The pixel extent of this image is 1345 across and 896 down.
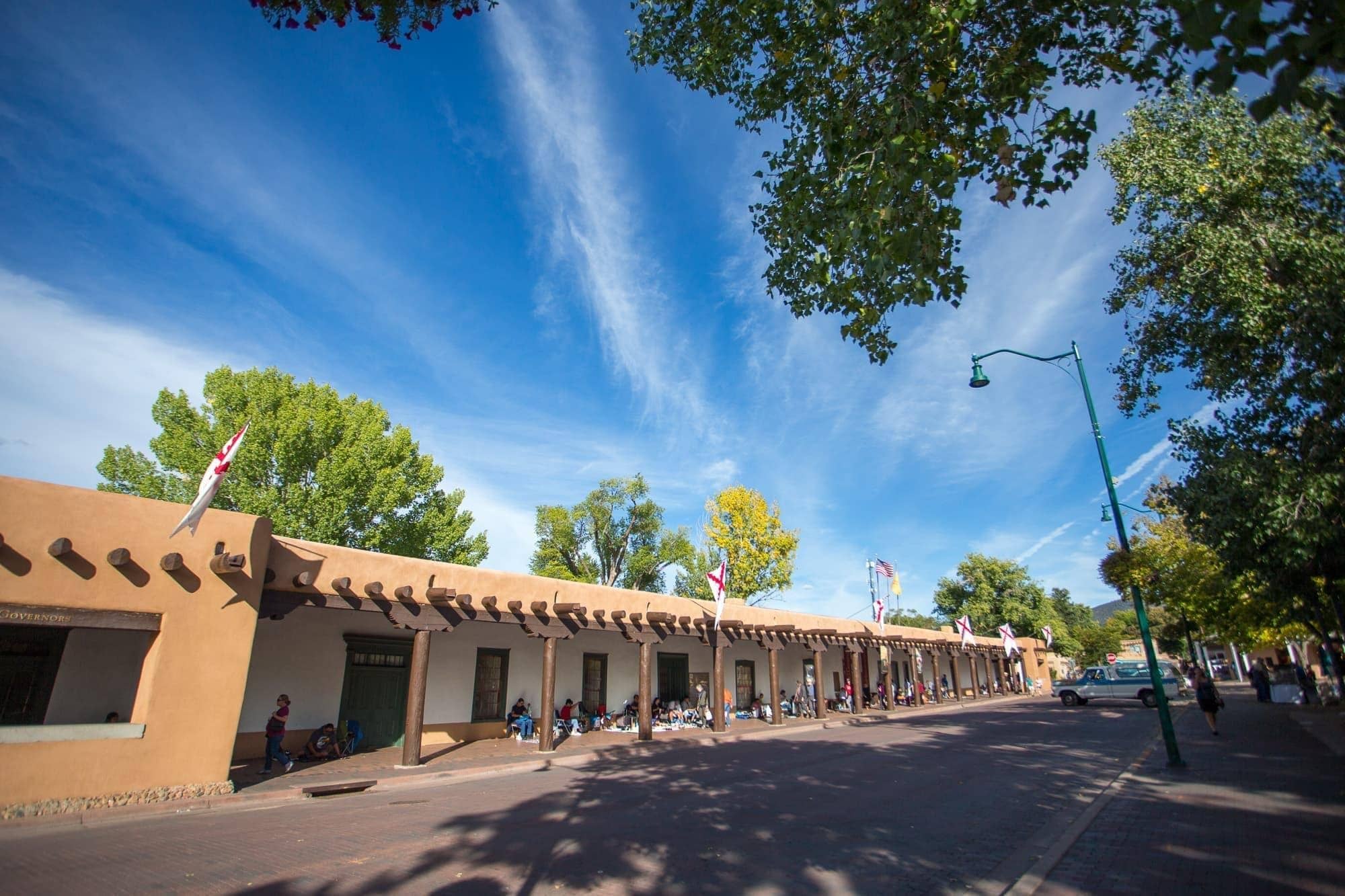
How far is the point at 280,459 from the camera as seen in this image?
90.4 ft

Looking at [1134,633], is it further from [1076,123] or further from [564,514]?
[1076,123]

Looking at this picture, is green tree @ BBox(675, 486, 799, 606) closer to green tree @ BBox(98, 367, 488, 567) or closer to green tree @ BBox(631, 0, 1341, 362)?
green tree @ BBox(98, 367, 488, 567)

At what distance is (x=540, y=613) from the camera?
679 inches

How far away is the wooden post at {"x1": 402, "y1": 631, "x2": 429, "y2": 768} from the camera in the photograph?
14000mm

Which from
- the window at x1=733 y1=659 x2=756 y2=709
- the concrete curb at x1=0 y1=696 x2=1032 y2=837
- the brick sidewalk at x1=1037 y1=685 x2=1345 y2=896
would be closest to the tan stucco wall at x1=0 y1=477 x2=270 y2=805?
the concrete curb at x1=0 y1=696 x2=1032 y2=837

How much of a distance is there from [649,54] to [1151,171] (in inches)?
470

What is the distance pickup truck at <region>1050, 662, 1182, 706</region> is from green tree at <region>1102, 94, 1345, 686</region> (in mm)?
16905

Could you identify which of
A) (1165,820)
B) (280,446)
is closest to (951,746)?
(1165,820)

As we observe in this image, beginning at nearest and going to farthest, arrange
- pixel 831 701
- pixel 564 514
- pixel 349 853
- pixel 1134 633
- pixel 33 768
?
pixel 349 853
pixel 33 768
pixel 831 701
pixel 564 514
pixel 1134 633

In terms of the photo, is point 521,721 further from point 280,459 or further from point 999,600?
point 999,600

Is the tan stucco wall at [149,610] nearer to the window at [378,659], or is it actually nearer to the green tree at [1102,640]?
the window at [378,659]

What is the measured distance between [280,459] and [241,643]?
18.8 m

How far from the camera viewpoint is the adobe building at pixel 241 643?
31.7 ft

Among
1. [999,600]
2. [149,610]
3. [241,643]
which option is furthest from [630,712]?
[999,600]
